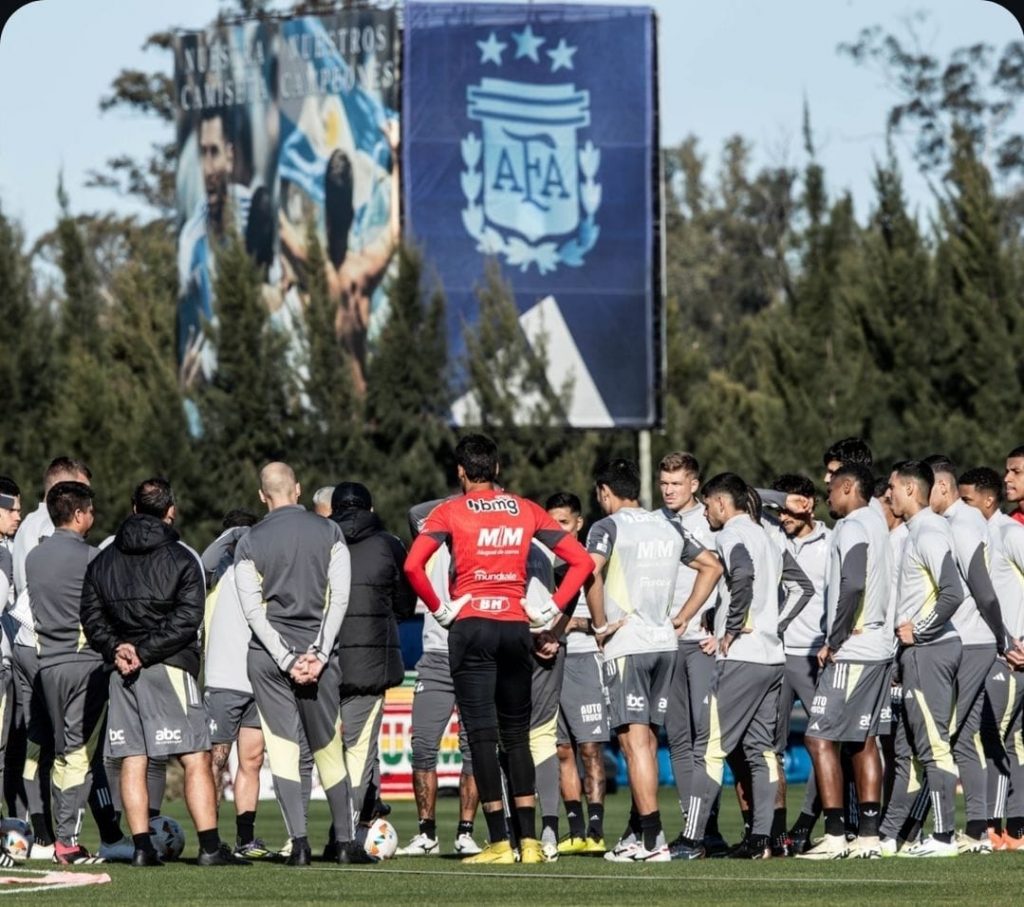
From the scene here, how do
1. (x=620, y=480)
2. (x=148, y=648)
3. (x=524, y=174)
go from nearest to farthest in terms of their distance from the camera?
(x=148, y=648) → (x=620, y=480) → (x=524, y=174)

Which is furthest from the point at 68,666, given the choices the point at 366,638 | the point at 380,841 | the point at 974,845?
the point at 974,845

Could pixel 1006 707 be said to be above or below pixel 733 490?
below

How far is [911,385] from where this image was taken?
41969mm

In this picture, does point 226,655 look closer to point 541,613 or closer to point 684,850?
point 541,613

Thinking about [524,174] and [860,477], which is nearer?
[860,477]

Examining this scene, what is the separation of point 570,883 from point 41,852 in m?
3.77

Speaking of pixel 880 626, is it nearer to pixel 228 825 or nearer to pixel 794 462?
pixel 228 825

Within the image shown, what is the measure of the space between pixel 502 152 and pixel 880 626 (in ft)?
102

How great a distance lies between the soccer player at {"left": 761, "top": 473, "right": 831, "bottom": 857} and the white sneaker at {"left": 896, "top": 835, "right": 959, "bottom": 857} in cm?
95

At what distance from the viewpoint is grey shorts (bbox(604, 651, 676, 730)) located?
13859mm

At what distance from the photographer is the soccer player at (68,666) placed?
14031 millimetres

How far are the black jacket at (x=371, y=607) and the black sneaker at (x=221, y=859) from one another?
119 cm

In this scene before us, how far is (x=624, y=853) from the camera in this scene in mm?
13867

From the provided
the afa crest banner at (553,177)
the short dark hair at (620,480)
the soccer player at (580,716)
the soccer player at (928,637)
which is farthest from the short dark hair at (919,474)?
the afa crest banner at (553,177)
